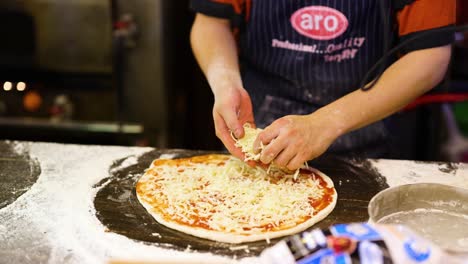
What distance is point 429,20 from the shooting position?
2.01m

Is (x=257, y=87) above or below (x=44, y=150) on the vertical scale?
above

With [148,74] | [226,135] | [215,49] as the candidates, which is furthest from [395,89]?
[148,74]

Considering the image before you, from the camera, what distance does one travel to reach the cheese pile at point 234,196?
5.47ft

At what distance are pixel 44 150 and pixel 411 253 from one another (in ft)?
5.05

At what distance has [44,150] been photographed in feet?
7.25

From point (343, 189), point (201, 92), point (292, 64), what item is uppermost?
point (292, 64)

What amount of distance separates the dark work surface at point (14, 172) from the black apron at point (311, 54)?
934mm

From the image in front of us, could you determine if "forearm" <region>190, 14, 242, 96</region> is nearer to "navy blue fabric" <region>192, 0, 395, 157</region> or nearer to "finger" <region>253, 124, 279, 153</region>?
"navy blue fabric" <region>192, 0, 395, 157</region>

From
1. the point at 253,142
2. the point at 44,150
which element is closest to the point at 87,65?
the point at 44,150

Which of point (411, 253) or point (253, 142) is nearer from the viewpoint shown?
point (411, 253)

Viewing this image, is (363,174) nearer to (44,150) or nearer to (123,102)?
(44,150)

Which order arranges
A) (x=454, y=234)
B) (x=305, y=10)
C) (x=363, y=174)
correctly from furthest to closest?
(x=305, y=10) → (x=363, y=174) → (x=454, y=234)

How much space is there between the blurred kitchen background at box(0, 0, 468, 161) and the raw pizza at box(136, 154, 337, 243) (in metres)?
1.41

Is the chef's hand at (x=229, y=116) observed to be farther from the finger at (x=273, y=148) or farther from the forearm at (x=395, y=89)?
the forearm at (x=395, y=89)
